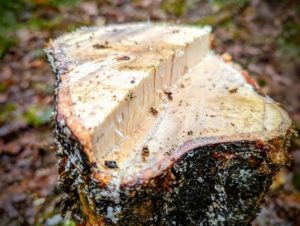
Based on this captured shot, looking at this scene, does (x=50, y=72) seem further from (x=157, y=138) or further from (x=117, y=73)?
(x=157, y=138)

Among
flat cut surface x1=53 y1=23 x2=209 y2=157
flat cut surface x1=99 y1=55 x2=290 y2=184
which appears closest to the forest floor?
flat cut surface x1=53 y1=23 x2=209 y2=157

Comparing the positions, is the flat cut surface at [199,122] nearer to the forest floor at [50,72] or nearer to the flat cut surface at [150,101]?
the flat cut surface at [150,101]

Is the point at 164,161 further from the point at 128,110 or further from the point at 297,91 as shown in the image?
the point at 297,91

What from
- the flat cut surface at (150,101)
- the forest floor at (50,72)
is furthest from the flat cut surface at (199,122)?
the forest floor at (50,72)

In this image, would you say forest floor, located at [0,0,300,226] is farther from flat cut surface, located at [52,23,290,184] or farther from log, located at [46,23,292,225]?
log, located at [46,23,292,225]

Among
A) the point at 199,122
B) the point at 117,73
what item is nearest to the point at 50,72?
the point at 117,73
